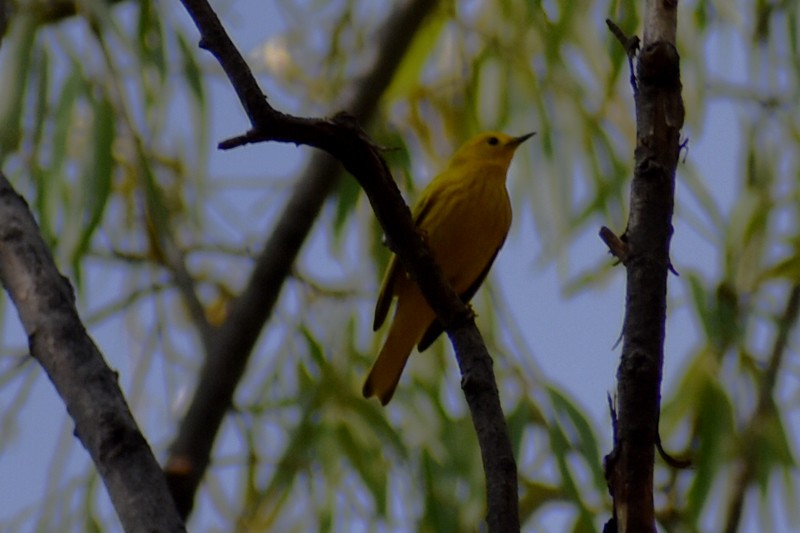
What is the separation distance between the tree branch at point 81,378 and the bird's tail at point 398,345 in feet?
4.85

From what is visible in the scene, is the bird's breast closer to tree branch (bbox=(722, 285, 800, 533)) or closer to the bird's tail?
the bird's tail

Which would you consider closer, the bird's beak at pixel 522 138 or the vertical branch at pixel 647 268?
the vertical branch at pixel 647 268

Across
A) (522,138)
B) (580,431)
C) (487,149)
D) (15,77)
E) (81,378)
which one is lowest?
(81,378)

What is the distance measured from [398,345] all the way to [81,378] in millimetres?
1808

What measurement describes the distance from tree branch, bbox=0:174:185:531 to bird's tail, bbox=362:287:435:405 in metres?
1.48

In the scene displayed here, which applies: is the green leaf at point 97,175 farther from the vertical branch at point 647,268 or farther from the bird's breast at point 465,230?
the vertical branch at point 647,268

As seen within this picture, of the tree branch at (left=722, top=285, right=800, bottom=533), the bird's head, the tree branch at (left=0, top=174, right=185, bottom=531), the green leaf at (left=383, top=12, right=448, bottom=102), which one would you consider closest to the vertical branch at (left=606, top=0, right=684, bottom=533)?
the tree branch at (left=0, top=174, right=185, bottom=531)

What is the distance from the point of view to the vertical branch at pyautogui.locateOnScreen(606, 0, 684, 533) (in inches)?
60.7

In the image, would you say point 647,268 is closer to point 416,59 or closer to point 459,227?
point 459,227

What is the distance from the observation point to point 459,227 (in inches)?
146

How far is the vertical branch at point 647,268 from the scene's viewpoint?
1.54 metres

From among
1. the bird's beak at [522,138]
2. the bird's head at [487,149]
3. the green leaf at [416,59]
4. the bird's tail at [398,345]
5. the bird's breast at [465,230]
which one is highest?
the green leaf at [416,59]

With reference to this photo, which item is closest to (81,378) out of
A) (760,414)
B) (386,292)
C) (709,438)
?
(386,292)

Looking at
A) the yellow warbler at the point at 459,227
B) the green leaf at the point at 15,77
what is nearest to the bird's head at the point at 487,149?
the yellow warbler at the point at 459,227
